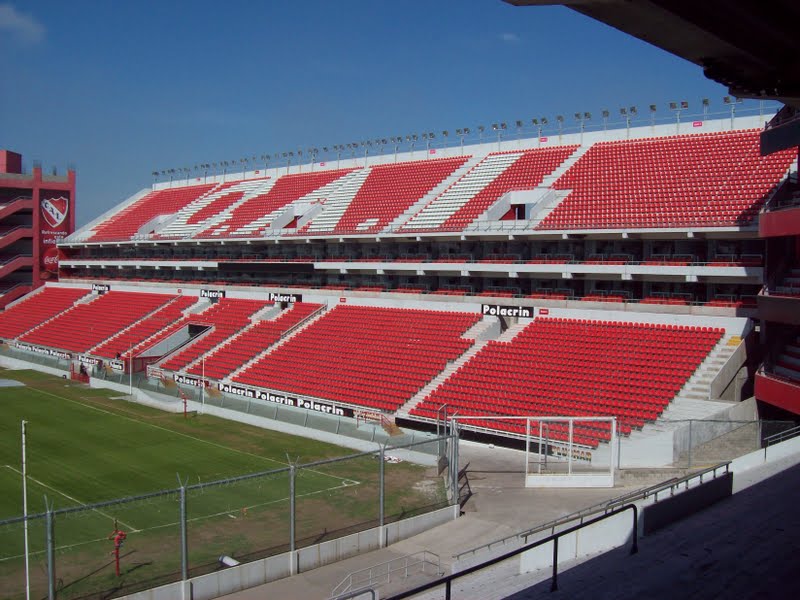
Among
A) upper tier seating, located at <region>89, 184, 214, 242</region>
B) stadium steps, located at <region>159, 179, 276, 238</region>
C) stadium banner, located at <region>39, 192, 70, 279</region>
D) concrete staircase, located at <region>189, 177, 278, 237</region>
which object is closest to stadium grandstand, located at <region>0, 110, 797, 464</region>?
concrete staircase, located at <region>189, 177, 278, 237</region>

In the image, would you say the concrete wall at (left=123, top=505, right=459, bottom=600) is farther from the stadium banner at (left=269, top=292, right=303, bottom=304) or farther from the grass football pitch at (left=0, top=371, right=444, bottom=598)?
the stadium banner at (left=269, top=292, right=303, bottom=304)

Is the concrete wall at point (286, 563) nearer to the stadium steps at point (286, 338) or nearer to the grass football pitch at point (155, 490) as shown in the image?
the grass football pitch at point (155, 490)

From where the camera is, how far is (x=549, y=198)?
34406 mm

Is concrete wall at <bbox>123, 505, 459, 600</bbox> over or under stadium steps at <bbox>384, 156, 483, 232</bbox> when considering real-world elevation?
under

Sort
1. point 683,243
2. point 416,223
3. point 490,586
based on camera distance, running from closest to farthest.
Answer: point 490,586
point 683,243
point 416,223

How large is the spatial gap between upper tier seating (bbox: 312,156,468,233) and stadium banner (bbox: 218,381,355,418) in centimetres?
1163

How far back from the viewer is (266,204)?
167ft

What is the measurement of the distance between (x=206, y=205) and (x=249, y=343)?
2303cm

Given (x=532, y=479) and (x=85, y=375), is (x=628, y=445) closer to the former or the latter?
(x=532, y=479)

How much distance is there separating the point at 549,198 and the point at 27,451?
23100mm

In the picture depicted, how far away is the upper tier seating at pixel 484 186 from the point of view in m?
36.8

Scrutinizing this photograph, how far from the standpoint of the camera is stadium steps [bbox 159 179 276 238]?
51.9 meters

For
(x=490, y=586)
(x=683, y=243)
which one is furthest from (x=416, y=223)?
(x=490, y=586)

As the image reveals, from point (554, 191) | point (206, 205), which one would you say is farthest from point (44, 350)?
point (554, 191)
